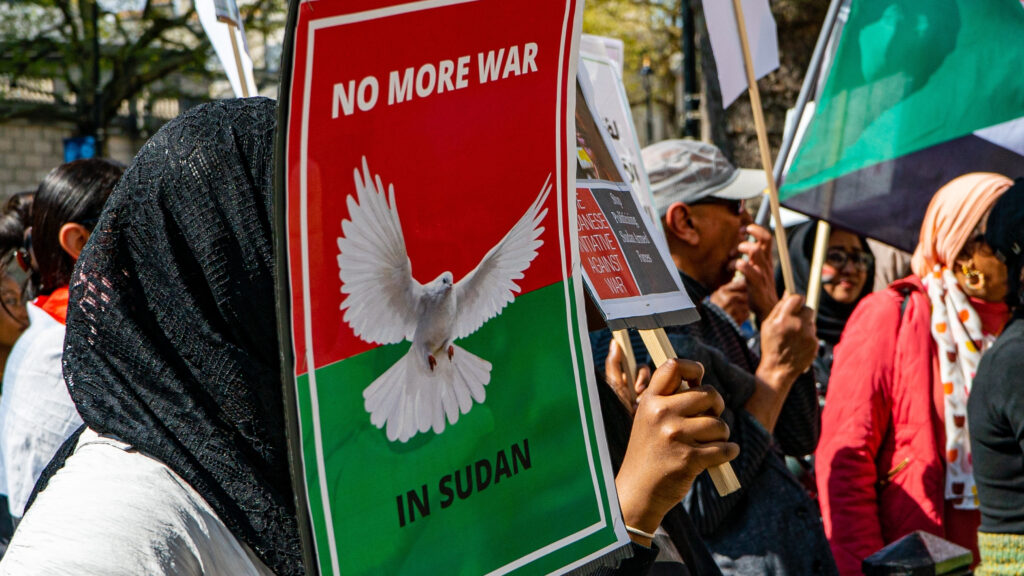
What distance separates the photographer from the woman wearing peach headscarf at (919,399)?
3758 millimetres

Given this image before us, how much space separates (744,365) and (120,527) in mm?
2574

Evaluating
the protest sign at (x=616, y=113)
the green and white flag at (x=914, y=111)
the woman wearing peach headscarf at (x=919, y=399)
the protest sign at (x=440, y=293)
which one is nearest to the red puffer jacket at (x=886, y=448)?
the woman wearing peach headscarf at (x=919, y=399)

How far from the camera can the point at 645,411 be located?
151 centimetres

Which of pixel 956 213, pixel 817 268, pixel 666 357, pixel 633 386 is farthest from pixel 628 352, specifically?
pixel 956 213

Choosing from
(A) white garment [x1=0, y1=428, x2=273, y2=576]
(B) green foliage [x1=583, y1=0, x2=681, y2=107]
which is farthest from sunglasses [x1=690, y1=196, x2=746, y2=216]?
(B) green foliage [x1=583, y1=0, x2=681, y2=107]

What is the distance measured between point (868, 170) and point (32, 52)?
20.7 m

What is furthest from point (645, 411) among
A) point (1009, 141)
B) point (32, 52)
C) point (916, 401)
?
point (32, 52)

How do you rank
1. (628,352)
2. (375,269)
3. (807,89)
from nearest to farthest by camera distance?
(375,269), (628,352), (807,89)

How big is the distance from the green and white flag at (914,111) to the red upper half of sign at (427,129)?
310cm

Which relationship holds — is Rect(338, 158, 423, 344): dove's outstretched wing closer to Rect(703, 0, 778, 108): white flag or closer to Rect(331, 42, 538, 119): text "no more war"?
Rect(331, 42, 538, 119): text "no more war"

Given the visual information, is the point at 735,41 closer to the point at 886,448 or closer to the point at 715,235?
the point at 715,235

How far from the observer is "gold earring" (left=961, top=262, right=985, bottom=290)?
390 centimetres

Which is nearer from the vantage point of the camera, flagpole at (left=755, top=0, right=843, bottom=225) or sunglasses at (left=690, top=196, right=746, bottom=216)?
sunglasses at (left=690, top=196, right=746, bottom=216)

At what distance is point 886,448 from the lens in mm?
3895
